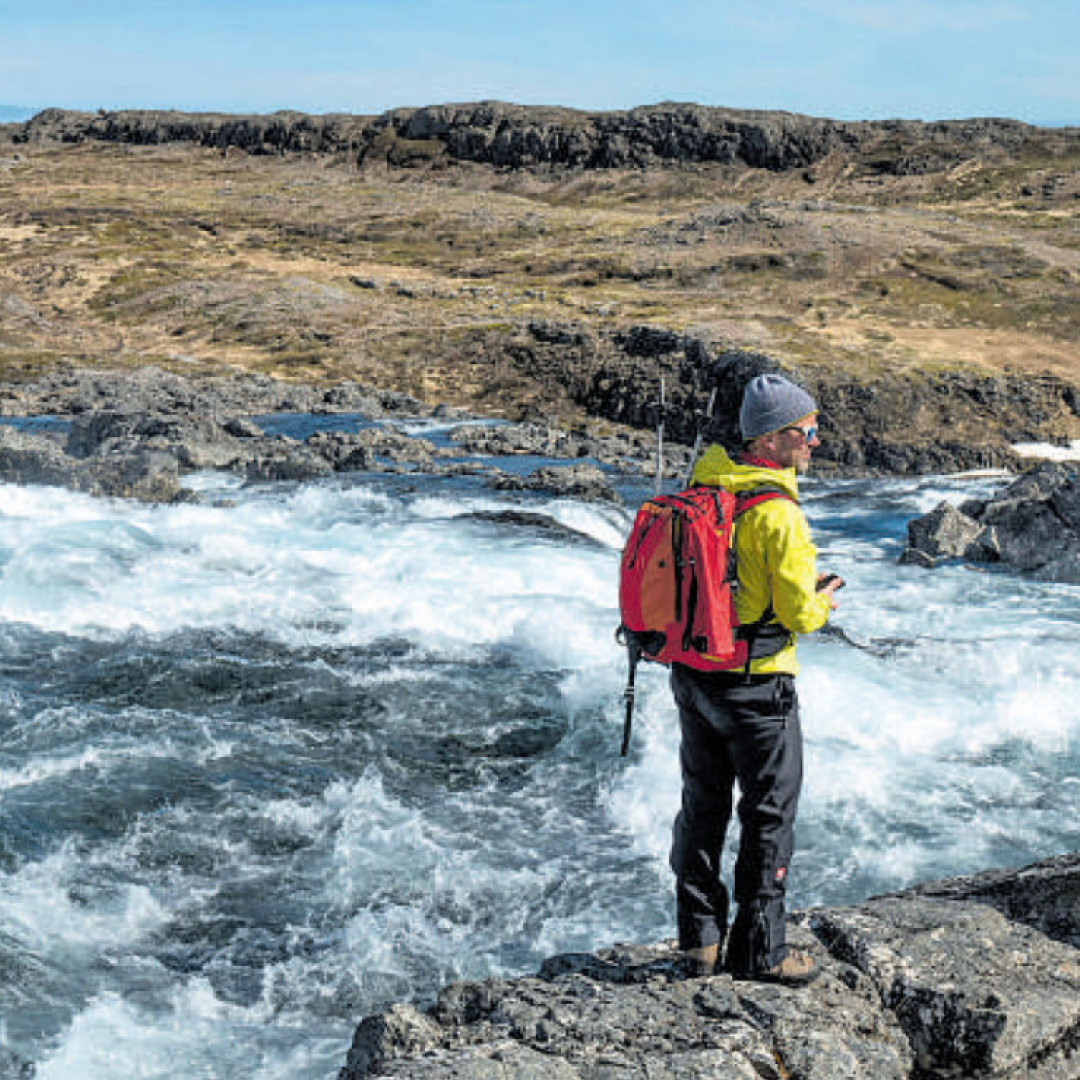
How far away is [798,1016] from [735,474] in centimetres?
221

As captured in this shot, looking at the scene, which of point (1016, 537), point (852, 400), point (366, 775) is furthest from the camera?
point (852, 400)

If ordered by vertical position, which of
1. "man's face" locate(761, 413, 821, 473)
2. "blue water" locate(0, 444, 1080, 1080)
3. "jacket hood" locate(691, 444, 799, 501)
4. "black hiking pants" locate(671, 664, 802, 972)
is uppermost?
"man's face" locate(761, 413, 821, 473)

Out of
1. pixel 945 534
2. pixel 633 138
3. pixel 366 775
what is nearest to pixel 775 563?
pixel 366 775

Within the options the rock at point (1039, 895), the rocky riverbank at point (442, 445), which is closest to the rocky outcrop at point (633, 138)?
the rocky riverbank at point (442, 445)

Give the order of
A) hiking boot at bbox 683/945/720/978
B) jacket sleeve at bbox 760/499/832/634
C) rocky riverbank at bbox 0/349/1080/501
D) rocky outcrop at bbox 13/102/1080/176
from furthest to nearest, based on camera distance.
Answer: rocky outcrop at bbox 13/102/1080/176 < rocky riverbank at bbox 0/349/1080/501 < hiking boot at bbox 683/945/720/978 < jacket sleeve at bbox 760/499/832/634

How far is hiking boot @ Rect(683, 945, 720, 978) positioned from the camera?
4.95 meters

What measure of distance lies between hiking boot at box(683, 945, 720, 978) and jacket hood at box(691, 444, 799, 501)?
2039 mm

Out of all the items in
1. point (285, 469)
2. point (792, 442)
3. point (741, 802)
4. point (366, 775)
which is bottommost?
point (366, 775)

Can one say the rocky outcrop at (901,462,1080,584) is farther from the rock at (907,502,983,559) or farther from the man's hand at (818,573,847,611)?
the man's hand at (818,573,847,611)

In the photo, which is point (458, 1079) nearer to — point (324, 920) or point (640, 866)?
point (324, 920)

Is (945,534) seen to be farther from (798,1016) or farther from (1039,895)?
(798,1016)

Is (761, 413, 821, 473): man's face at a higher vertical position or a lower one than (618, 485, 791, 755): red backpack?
higher

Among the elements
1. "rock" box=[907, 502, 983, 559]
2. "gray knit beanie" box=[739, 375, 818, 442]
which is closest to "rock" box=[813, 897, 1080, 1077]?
"gray knit beanie" box=[739, 375, 818, 442]

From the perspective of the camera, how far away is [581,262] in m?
65.8
